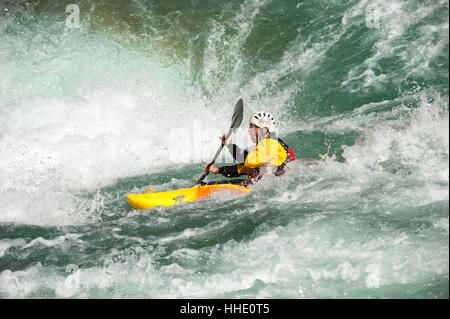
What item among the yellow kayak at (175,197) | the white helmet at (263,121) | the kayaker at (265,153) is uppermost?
the white helmet at (263,121)

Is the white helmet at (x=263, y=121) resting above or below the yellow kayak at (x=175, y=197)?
above

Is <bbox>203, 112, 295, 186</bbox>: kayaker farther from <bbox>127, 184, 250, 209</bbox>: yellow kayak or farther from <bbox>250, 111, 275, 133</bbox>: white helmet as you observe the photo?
<bbox>127, 184, 250, 209</bbox>: yellow kayak

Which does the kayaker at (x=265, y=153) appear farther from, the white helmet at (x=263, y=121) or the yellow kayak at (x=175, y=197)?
the yellow kayak at (x=175, y=197)

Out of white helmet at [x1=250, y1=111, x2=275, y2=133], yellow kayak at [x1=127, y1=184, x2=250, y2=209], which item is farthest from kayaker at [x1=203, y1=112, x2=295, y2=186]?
yellow kayak at [x1=127, y1=184, x2=250, y2=209]

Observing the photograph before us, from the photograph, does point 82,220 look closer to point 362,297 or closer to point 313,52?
point 362,297

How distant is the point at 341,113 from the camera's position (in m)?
7.26

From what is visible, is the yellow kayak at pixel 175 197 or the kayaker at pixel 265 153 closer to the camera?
the kayaker at pixel 265 153

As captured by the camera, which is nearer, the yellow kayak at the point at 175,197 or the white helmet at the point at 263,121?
the white helmet at the point at 263,121

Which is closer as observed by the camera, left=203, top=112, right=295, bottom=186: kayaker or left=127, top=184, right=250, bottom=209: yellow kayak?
left=203, top=112, right=295, bottom=186: kayaker

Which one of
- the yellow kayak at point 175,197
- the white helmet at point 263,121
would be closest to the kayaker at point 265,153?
the white helmet at point 263,121

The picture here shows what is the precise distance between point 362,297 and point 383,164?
187 centimetres

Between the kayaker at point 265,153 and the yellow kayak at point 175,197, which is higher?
the kayaker at point 265,153

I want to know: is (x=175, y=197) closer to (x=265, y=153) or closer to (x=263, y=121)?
(x=265, y=153)

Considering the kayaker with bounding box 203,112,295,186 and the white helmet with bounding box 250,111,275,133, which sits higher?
the white helmet with bounding box 250,111,275,133
